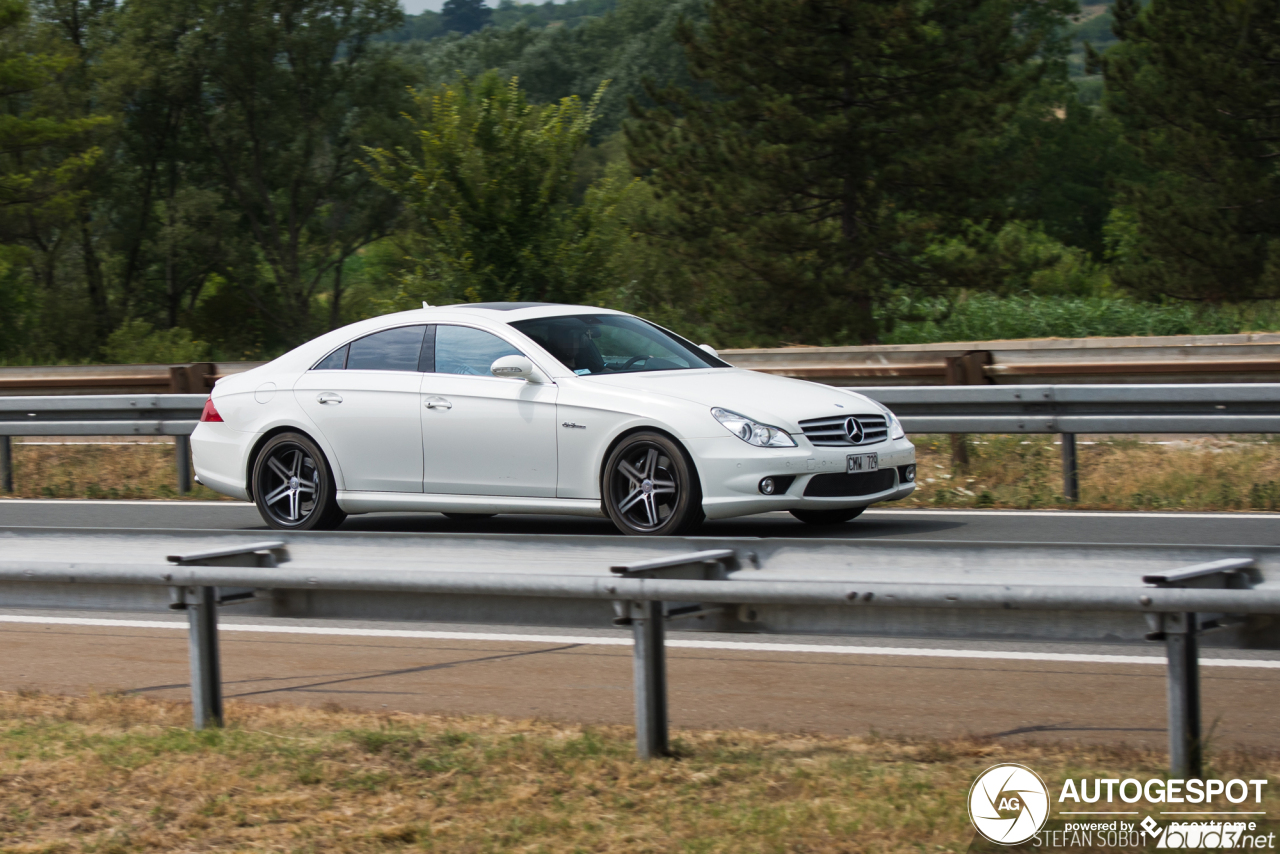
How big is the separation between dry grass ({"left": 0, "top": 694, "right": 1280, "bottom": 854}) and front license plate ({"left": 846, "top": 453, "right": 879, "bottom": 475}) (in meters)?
3.66

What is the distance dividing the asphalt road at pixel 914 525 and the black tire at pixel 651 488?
1.04ft

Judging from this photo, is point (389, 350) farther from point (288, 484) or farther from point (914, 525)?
point (914, 525)

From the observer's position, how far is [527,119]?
19.6 metres

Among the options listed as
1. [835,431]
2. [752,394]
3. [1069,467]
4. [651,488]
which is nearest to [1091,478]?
[1069,467]

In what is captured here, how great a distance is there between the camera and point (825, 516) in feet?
32.5

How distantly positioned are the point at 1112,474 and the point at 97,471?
10311 millimetres

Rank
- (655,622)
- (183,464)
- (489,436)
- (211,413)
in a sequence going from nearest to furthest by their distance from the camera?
(655,622) → (489,436) → (211,413) → (183,464)

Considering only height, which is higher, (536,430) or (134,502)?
(536,430)

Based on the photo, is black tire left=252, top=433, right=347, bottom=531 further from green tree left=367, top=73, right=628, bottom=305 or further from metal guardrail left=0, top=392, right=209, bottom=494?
green tree left=367, top=73, right=628, bottom=305

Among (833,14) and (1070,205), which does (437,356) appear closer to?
(833,14)

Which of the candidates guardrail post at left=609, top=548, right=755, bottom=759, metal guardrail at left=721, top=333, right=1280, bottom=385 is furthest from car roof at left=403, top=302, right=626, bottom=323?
guardrail post at left=609, top=548, right=755, bottom=759

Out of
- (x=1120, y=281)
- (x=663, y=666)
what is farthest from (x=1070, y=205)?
(x=663, y=666)

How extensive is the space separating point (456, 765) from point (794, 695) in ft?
5.64

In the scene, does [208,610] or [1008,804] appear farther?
[208,610]
